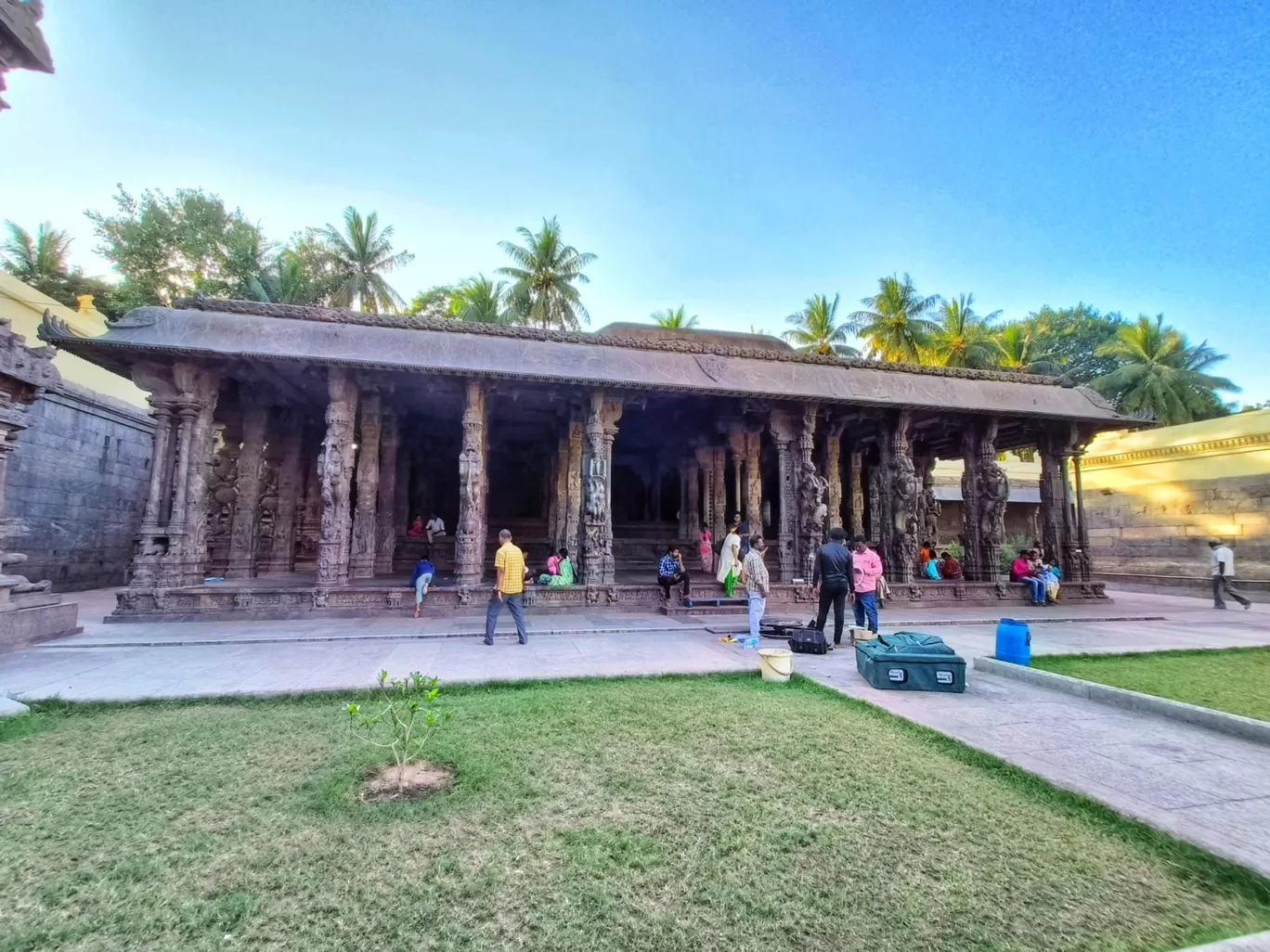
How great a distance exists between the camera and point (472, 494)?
34.4ft

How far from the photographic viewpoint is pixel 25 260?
2389 cm

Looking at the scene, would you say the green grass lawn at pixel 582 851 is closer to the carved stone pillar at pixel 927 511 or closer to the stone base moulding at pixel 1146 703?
the stone base moulding at pixel 1146 703

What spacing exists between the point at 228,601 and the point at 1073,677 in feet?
39.2

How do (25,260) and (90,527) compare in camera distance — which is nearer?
(90,527)

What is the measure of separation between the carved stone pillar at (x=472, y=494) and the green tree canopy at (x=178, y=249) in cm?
2077

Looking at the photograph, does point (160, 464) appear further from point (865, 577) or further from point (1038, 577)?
point (1038, 577)

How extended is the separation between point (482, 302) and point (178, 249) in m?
13.9

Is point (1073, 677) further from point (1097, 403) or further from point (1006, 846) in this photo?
point (1097, 403)

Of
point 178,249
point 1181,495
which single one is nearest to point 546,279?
point 178,249

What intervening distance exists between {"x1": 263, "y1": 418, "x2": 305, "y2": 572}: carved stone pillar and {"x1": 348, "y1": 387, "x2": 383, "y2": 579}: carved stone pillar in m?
2.32

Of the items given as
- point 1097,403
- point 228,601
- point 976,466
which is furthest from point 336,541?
point 1097,403

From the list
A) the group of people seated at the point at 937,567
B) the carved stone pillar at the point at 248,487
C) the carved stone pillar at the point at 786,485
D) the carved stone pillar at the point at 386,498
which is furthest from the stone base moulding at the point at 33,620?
the group of people seated at the point at 937,567

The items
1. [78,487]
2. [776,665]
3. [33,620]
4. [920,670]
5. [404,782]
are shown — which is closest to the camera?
[404,782]

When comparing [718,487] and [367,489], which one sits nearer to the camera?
[367,489]
